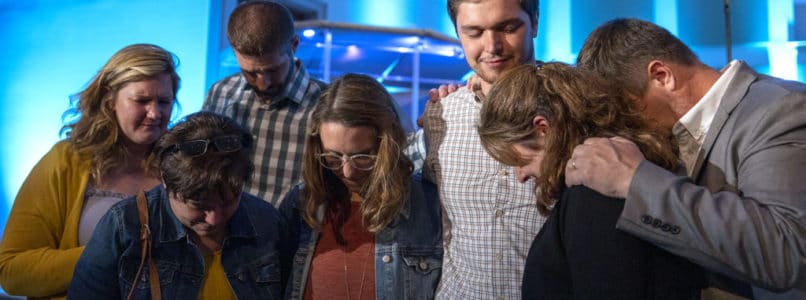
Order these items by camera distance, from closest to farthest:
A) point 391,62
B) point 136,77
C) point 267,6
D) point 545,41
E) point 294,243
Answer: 1. point 294,243
2. point 136,77
3. point 267,6
4. point 391,62
5. point 545,41

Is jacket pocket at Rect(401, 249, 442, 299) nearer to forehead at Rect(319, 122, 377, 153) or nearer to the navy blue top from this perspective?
forehead at Rect(319, 122, 377, 153)

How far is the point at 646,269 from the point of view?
1.07 metres

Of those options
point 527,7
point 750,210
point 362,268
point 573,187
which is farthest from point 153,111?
point 750,210

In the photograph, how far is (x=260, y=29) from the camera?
226 cm

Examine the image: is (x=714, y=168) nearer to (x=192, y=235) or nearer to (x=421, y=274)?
(x=421, y=274)

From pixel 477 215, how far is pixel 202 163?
0.69m

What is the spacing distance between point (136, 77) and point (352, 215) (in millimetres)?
815

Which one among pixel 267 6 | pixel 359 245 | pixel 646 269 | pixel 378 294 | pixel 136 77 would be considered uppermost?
pixel 267 6

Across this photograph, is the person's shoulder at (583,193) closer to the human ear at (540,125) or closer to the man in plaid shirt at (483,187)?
the human ear at (540,125)

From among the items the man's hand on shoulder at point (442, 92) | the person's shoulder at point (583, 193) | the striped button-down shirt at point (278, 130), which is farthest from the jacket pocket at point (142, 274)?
the person's shoulder at point (583, 193)

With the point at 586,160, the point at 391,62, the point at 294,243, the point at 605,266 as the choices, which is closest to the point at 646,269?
the point at 605,266

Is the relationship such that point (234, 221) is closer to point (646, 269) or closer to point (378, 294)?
point (378, 294)

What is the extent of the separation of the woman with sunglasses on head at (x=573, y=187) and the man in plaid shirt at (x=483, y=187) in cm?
31

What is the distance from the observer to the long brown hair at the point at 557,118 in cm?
120
